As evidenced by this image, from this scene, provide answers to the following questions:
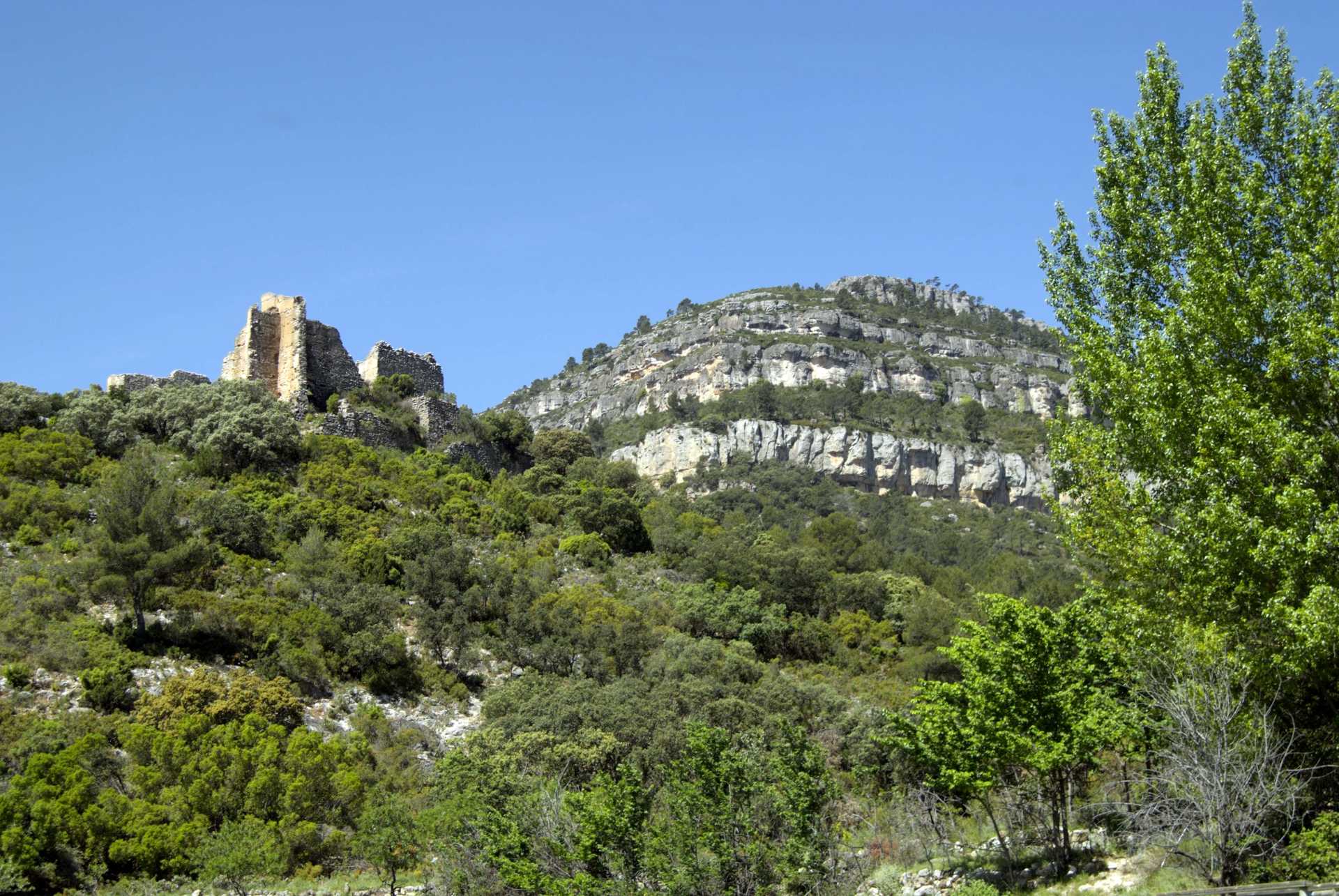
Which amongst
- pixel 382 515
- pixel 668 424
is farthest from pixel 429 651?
pixel 668 424

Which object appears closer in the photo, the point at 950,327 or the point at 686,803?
the point at 686,803

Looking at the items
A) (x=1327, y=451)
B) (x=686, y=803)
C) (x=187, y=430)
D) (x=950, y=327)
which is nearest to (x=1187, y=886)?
(x=1327, y=451)

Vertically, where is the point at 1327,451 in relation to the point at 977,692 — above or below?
above

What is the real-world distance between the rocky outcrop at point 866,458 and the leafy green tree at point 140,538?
68.5 meters

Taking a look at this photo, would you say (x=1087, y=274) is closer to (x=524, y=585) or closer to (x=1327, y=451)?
(x=1327, y=451)

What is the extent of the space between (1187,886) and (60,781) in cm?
1674

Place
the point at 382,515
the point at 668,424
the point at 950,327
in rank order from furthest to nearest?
the point at 950,327
the point at 668,424
the point at 382,515

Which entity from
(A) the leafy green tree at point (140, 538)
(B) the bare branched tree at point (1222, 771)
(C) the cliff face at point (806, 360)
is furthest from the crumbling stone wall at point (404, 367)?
(C) the cliff face at point (806, 360)

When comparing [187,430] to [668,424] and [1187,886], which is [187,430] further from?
[668,424]

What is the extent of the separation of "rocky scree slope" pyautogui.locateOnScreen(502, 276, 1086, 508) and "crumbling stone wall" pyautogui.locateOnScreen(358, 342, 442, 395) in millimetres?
47459

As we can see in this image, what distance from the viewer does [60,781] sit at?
58.4ft

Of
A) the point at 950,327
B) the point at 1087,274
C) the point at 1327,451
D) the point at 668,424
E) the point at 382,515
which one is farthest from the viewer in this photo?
the point at 950,327

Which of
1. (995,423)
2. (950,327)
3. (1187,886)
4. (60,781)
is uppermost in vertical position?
(950,327)

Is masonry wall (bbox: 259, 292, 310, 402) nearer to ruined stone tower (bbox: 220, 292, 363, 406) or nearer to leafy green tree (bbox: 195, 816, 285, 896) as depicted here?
ruined stone tower (bbox: 220, 292, 363, 406)
